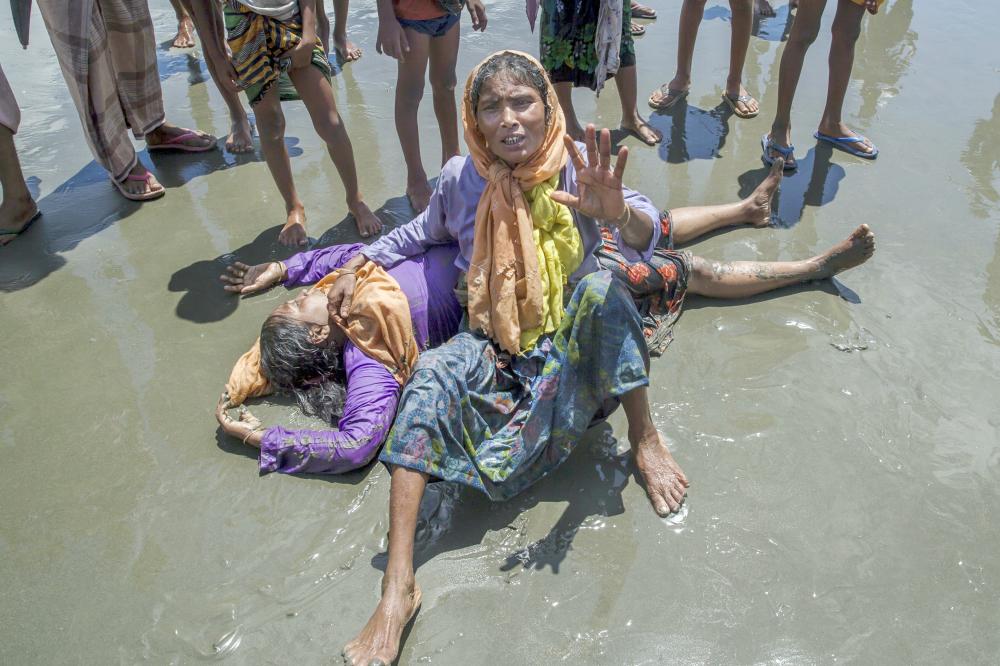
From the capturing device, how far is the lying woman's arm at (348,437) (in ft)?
8.26

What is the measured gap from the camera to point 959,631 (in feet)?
6.48

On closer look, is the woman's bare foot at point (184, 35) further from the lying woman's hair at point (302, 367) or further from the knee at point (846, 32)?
the knee at point (846, 32)

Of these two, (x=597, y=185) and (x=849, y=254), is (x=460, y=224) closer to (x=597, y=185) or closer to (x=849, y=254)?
(x=597, y=185)

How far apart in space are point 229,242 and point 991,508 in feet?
11.5

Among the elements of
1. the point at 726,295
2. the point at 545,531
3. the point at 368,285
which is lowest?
the point at 545,531

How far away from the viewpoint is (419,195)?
404cm

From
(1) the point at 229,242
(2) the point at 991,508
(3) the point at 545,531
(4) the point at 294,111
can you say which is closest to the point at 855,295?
(2) the point at 991,508

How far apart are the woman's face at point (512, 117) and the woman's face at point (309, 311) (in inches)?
36.6

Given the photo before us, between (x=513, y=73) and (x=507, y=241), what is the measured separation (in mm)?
570

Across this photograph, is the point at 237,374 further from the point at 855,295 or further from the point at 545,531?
the point at 855,295

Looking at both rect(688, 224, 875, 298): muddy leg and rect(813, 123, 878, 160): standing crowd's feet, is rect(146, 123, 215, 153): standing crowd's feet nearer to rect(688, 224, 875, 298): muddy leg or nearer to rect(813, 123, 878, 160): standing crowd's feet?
rect(688, 224, 875, 298): muddy leg

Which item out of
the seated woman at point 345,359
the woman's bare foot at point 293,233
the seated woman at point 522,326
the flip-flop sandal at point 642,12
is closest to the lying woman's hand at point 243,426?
the seated woman at point 345,359

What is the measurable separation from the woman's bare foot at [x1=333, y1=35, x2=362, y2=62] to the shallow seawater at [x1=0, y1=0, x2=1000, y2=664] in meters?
1.97

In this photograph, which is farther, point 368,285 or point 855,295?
point 855,295
